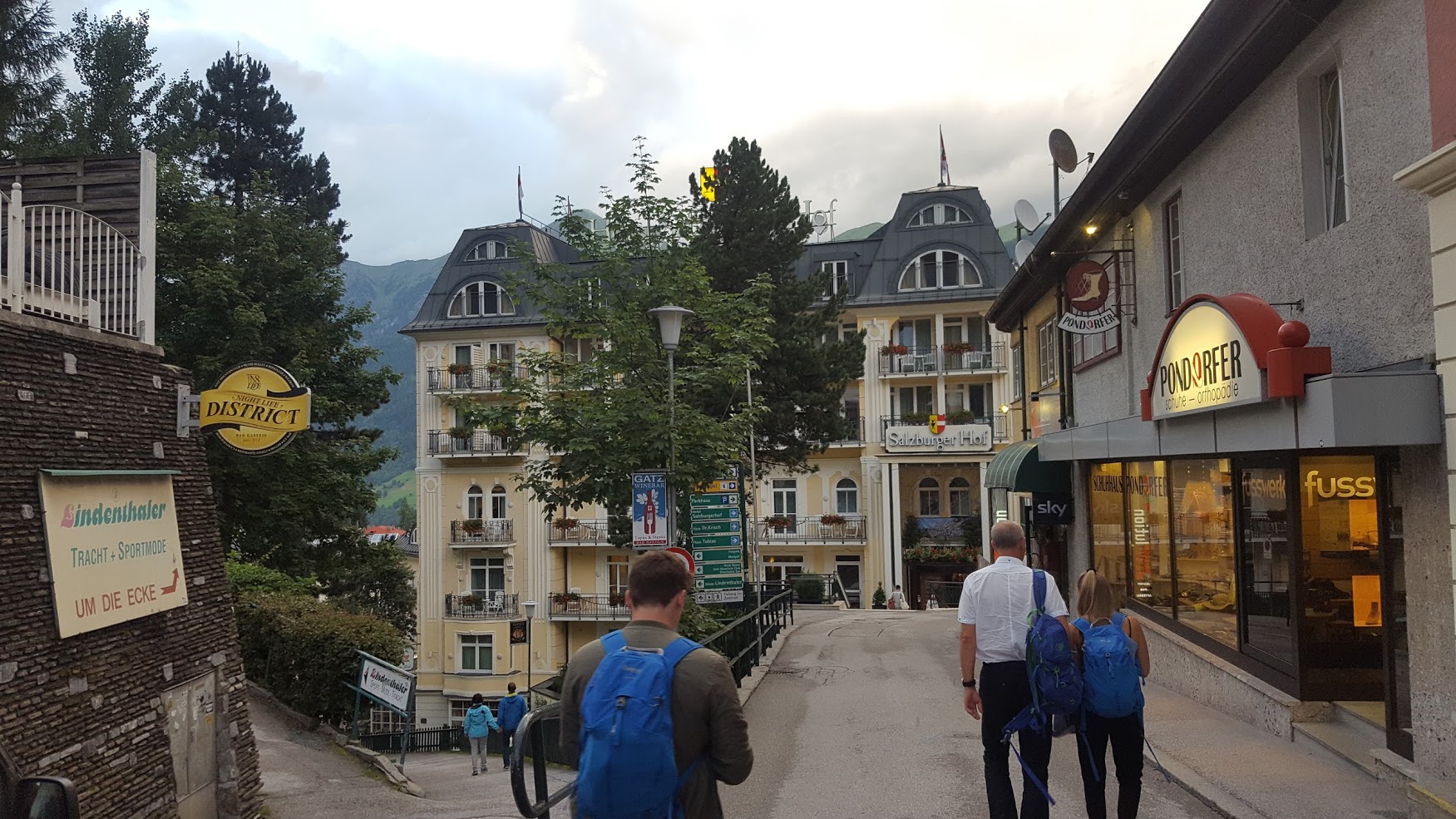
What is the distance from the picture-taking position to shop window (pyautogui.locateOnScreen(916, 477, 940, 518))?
46.0m

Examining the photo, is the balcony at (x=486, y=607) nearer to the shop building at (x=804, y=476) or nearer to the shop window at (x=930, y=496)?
the shop building at (x=804, y=476)

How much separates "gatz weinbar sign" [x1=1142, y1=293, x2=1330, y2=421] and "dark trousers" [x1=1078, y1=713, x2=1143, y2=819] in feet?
10.1

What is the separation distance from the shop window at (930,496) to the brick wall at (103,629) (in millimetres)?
37862

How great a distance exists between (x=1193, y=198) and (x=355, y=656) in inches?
541

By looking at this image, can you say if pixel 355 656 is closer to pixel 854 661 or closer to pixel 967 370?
pixel 854 661

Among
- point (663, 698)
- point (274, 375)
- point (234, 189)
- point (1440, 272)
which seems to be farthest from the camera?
point (234, 189)

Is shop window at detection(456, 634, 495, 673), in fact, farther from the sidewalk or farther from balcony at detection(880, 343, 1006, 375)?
the sidewalk

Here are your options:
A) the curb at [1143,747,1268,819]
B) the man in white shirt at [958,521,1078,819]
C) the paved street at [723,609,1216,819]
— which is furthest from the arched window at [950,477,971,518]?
the man in white shirt at [958,521,1078,819]

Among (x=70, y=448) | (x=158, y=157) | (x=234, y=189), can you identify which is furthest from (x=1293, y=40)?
(x=234, y=189)

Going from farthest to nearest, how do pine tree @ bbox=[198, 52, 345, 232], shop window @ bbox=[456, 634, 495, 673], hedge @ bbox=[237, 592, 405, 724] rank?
shop window @ bbox=[456, 634, 495, 673] < pine tree @ bbox=[198, 52, 345, 232] < hedge @ bbox=[237, 592, 405, 724]

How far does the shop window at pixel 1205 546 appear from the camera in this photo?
37.5ft

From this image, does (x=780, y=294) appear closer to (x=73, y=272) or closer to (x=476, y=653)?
(x=476, y=653)

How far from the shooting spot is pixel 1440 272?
259 inches

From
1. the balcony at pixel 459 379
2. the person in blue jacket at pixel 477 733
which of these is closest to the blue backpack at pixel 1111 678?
the person in blue jacket at pixel 477 733
